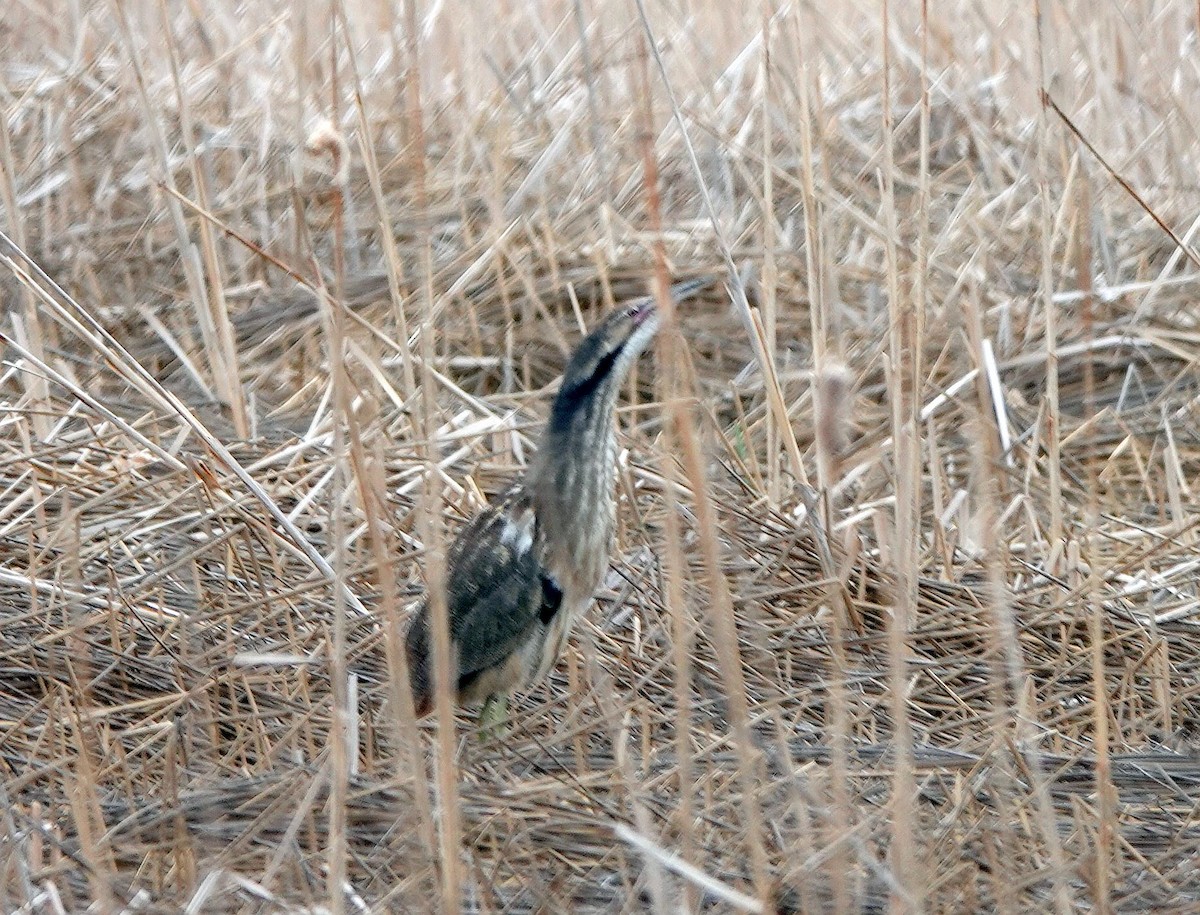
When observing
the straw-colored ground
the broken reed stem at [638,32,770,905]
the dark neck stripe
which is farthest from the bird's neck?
the broken reed stem at [638,32,770,905]

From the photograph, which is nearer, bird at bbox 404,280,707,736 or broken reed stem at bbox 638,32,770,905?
broken reed stem at bbox 638,32,770,905

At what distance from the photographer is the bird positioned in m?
2.49

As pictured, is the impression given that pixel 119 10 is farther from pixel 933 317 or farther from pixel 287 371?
pixel 933 317

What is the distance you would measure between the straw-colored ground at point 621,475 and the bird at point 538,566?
0.29 ft

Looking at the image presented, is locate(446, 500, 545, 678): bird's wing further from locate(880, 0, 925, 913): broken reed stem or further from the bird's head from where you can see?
locate(880, 0, 925, 913): broken reed stem

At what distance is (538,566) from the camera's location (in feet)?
8.32

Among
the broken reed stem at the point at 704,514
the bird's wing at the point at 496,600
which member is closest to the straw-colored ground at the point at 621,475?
the broken reed stem at the point at 704,514

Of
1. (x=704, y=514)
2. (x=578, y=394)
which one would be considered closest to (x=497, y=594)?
(x=578, y=394)

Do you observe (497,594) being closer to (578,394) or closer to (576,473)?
(576,473)

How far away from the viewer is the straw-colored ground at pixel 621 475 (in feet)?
6.19

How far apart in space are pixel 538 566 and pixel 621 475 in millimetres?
538

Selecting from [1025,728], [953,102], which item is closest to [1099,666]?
[1025,728]

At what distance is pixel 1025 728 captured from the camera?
2205 mm

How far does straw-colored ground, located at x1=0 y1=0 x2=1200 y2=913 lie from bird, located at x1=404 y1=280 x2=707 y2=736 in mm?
90
